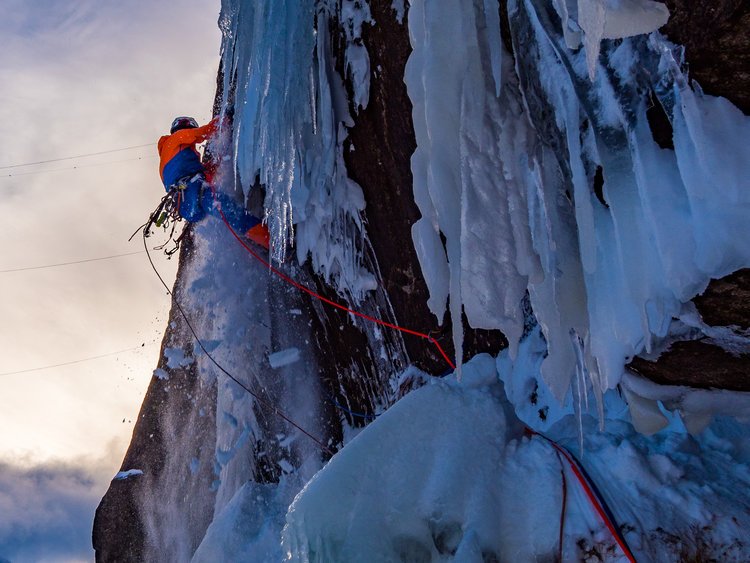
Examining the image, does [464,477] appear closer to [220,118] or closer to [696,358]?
[696,358]

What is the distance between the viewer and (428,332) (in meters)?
3.88

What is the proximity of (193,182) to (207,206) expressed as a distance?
9.3 inches

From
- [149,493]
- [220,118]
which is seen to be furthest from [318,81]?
[149,493]

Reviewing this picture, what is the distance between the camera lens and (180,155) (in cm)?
510

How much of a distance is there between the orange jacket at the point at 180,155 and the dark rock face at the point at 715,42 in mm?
4028

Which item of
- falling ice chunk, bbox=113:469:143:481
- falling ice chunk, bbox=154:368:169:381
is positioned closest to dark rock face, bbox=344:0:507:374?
falling ice chunk, bbox=154:368:169:381

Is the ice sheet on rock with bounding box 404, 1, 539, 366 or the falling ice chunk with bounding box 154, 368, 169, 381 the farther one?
the falling ice chunk with bounding box 154, 368, 169, 381

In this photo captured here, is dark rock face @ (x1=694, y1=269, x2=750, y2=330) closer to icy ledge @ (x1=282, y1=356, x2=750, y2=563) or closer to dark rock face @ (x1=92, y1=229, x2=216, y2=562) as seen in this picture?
icy ledge @ (x1=282, y1=356, x2=750, y2=563)

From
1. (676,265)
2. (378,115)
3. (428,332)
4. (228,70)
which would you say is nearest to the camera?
(676,265)

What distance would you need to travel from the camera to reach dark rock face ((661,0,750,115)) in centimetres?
176

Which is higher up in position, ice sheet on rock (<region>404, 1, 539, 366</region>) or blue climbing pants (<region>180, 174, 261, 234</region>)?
blue climbing pants (<region>180, 174, 261, 234</region>)

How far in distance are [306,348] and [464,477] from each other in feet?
8.34

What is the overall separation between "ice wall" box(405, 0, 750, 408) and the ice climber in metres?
2.72

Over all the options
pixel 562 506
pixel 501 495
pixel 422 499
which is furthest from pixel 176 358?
pixel 562 506
